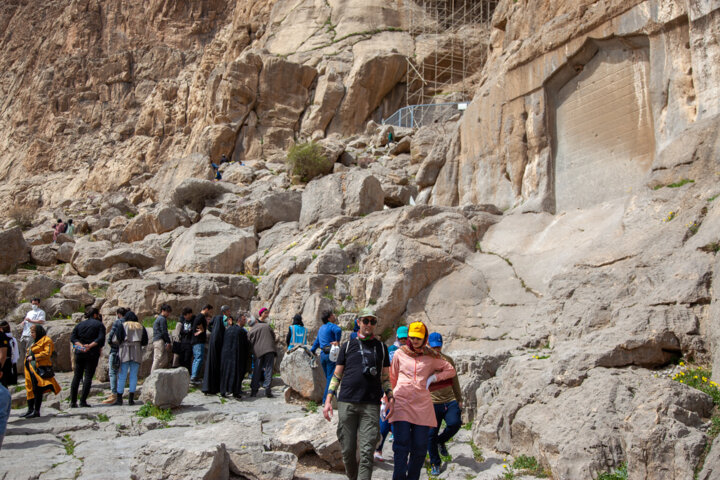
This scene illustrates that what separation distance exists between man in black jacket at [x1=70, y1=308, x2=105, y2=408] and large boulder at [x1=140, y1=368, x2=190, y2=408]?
87cm

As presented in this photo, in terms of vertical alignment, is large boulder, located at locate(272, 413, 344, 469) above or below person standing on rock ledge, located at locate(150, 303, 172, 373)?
below

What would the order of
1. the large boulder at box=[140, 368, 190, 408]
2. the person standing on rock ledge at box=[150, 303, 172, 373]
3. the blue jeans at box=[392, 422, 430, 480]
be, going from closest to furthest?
the blue jeans at box=[392, 422, 430, 480] < the large boulder at box=[140, 368, 190, 408] < the person standing on rock ledge at box=[150, 303, 172, 373]

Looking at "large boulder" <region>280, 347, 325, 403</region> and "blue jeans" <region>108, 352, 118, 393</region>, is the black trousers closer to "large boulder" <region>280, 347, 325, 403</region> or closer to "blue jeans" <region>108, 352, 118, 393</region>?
"blue jeans" <region>108, 352, 118, 393</region>

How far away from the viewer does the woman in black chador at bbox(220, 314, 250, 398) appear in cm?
867

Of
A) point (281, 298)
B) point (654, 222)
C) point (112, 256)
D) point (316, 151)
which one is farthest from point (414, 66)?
point (654, 222)

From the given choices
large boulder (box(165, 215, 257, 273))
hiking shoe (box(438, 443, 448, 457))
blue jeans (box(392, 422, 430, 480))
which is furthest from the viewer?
large boulder (box(165, 215, 257, 273))

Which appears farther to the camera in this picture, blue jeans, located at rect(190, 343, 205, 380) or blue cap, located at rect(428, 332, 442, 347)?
blue jeans, located at rect(190, 343, 205, 380)

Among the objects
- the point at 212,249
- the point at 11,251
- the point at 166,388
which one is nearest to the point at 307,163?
the point at 212,249

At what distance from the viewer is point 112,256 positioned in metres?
15.9

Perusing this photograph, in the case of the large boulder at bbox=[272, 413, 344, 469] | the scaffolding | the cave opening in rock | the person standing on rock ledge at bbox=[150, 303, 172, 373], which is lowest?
the large boulder at bbox=[272, 413, 344, 469]

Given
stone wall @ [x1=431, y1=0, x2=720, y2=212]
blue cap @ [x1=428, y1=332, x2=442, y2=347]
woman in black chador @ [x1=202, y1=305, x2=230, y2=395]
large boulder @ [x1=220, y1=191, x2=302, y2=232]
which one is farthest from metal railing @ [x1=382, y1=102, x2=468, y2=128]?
blue cap @ [x1=428, y1=332, x2=442, y2=347]

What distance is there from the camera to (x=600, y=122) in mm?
11469

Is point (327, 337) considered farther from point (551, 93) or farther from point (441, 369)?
point (551, 93)

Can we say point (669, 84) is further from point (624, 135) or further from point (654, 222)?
point (654, 222)
